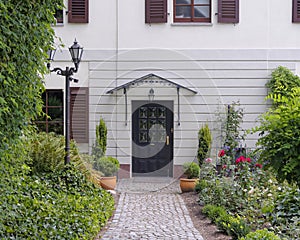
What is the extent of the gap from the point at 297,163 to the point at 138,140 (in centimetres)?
777

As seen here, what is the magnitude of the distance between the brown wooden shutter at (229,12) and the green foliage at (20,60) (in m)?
8.27

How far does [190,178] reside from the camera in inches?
421

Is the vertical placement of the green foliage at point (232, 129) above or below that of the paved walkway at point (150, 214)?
above

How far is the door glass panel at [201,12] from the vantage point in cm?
1208

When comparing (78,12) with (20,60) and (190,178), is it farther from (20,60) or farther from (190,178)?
(20,60)

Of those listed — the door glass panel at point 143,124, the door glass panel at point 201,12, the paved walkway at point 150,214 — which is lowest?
the paved walkway at point 150,214

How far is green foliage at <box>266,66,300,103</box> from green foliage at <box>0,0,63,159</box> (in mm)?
8280

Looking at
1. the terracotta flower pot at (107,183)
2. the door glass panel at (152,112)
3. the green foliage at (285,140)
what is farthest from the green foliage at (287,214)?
the door glass panel at (152,112)

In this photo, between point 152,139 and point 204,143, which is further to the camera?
point 152,139

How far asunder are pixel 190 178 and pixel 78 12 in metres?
5.23

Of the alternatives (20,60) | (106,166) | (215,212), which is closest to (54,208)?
(215,212)

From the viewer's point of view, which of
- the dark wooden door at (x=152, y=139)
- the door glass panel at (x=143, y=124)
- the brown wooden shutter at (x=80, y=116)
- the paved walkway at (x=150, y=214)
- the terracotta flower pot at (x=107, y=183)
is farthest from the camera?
the door glass panel at (x=143, y=124)

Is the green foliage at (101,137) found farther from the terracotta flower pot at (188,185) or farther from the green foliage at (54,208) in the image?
the green foliage at (54,208)

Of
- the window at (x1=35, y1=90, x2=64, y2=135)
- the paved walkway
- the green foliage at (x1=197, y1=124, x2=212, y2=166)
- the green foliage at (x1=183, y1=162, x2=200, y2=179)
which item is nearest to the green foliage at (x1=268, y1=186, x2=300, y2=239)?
the paved walkway
